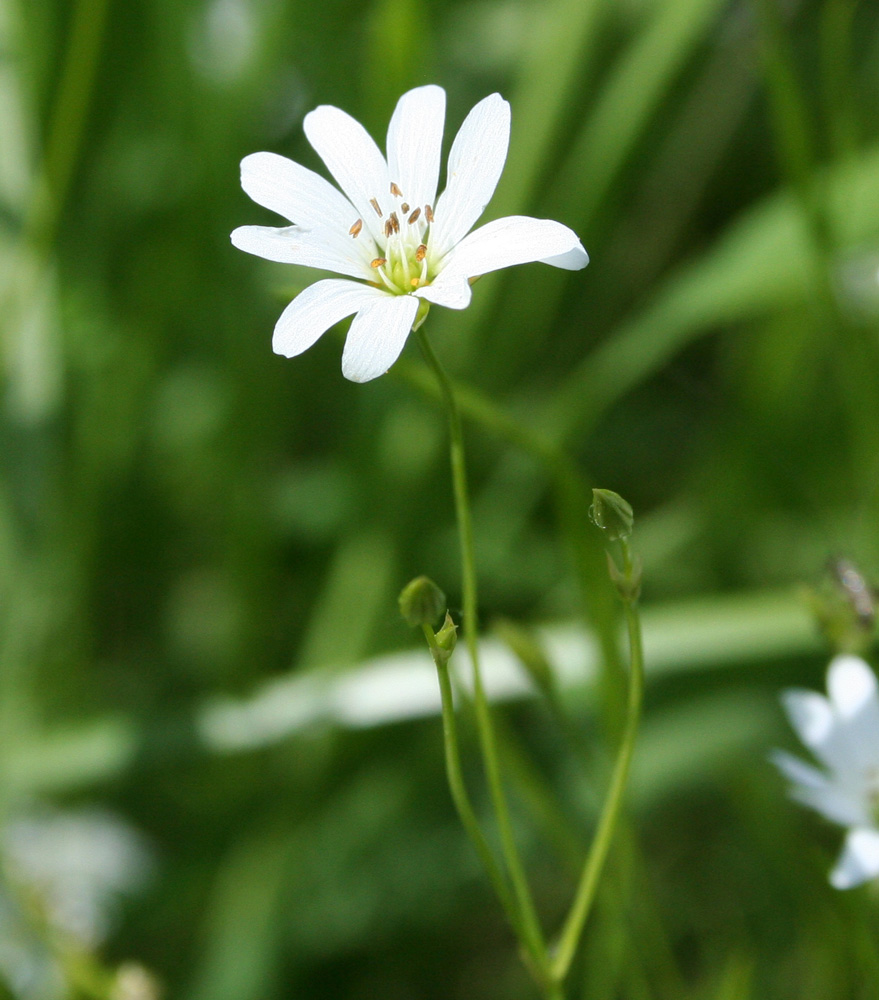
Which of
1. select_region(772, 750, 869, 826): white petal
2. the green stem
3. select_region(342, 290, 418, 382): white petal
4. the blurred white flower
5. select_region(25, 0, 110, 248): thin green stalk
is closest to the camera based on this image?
select_region(342, 290, 418, 382): white petal

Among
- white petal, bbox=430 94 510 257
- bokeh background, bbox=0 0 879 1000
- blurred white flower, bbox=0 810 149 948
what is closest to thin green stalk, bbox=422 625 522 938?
white petal, bbox=430 94 510 257

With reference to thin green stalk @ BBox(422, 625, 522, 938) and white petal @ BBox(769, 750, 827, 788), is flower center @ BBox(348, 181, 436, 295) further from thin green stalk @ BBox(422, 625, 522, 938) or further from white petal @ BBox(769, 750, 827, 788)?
white petal @ BBox(769, 750, 827, 788)

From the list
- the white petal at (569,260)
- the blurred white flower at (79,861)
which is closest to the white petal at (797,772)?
the white petal at (569,260)

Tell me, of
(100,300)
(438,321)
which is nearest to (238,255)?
(100,300)

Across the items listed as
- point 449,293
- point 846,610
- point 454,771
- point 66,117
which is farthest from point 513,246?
point 66,117

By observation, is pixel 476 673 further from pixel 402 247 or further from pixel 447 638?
pixel 402 247

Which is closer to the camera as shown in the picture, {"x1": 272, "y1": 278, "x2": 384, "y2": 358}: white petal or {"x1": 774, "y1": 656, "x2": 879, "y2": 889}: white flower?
{"x1": 272, "y1": 278, "x2": 384, "y2": 358}: white petal

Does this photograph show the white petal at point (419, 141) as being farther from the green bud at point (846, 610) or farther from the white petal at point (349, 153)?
the green bud at point (846, 610)
